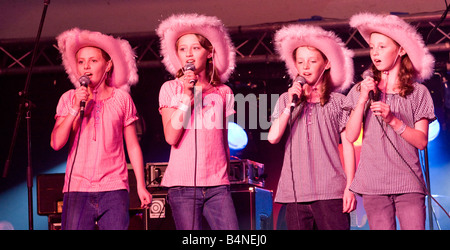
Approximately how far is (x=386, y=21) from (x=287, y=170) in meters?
1.09

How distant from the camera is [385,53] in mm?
3623

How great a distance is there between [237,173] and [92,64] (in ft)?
4.99

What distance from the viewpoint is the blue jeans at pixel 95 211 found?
339 centimetres

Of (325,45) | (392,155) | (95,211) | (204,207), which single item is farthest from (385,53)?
(95,211)

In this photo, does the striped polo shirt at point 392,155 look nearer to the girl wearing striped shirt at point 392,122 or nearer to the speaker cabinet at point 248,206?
the girl wearing striped shirt at point 392,122

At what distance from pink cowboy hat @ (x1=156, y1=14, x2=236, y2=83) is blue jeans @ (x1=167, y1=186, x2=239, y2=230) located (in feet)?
2.65

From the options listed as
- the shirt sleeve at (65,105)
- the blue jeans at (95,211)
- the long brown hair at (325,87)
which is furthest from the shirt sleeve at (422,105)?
the shirt sleeve at (65,105)

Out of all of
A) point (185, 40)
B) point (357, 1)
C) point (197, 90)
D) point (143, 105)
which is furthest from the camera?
point (143, 105)

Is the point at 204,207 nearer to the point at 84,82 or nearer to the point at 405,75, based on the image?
the point at 84,82

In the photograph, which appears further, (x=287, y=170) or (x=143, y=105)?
(x=143, y=105)

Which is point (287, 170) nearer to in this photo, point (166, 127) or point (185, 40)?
point (166, 127)

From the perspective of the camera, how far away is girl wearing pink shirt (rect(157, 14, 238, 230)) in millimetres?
3301
